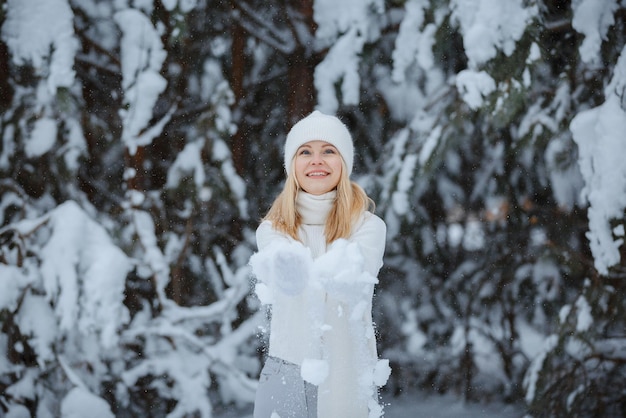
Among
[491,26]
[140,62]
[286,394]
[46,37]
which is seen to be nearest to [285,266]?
[286,394]

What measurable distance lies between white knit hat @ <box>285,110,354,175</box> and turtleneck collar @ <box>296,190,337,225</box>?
146 mm

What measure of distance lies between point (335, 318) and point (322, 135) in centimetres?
52

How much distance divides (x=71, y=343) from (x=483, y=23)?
2823 mm

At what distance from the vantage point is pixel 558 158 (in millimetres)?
4027

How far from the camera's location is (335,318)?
161 cm

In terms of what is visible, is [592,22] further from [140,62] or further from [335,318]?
[335,318]

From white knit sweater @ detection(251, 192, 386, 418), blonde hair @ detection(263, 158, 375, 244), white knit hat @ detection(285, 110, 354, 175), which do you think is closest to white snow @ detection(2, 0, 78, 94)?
white knit hat @ detection(285, 110, 354, 175)

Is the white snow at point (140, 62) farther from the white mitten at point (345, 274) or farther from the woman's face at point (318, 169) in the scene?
the white mitten at point (345, 274)

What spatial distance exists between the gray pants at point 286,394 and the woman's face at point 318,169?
46 centimetres

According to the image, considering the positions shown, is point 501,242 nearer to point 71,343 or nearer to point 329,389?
Result: point 71,343

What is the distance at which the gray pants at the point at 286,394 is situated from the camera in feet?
5.43

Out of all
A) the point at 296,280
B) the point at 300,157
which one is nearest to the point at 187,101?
the point at 300,157

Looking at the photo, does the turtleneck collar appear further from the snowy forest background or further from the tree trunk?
the tree trunk

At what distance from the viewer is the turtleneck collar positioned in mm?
1783
